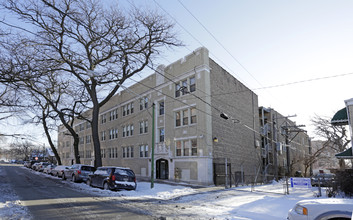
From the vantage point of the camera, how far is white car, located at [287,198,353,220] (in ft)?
18.5

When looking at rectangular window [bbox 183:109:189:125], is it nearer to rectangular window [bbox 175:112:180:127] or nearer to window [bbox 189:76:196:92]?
rectangular window [bbox 175:112:180:127]

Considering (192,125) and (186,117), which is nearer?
(192,125)

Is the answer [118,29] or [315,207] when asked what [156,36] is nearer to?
[118,29]

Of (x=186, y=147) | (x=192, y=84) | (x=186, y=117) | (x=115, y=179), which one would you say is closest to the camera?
(x=115, y=179)

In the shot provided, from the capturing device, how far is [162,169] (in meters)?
Result: 26.8

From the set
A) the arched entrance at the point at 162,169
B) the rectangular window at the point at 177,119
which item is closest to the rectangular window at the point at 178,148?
the rectangular window at the point at 177,119

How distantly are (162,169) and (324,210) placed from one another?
71.7ft

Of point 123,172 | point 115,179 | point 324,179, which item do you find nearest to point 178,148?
point 123,172

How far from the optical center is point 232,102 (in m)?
27.4

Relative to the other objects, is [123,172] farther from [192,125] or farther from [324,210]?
[324,210]

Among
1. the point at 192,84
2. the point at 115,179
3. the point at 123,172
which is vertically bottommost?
the point at 115,179

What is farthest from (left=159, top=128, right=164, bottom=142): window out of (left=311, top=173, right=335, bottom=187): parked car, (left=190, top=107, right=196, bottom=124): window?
(left=311, top=173, right=335, bottom=187): parked car

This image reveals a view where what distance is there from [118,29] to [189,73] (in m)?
7.47

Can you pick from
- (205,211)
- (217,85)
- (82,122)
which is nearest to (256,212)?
(205,211)
